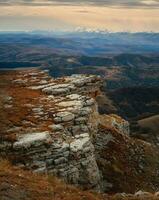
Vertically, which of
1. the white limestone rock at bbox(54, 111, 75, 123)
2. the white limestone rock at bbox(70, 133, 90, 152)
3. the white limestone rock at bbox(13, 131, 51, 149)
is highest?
the white limestone rock at bbox(54, 111, 75, 123)

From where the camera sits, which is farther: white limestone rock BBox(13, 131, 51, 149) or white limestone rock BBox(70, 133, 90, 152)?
white limestone rock BBox(70, 133, 90, 152)

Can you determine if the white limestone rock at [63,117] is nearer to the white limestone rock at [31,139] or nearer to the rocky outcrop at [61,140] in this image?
the rocky outcrop at [61,140]

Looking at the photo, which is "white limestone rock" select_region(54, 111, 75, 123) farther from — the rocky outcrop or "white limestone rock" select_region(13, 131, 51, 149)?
"white limestone rock" select_region(13, 131, 51, 149)

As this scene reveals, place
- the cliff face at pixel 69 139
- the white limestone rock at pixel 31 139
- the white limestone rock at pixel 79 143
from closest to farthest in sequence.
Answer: the white limestone rock at pixel 31 139
the cliff face at pixel 69 139
the white limestone rock at pixel 79 143

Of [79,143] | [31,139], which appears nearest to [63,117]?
[79,143]

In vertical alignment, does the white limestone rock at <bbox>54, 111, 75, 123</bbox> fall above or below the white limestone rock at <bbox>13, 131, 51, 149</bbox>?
above

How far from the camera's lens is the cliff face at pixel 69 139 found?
36312mm

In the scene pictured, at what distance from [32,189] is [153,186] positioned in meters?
24.9

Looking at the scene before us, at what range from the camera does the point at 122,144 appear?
174 ft

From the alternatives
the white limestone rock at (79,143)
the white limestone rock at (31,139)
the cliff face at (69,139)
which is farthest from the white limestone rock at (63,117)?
the white limestone rock at (31,139)

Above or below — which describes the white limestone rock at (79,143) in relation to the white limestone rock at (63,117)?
below

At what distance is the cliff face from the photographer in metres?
36.3

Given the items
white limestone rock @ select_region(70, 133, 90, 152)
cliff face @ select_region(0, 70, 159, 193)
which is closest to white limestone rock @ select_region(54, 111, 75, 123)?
cliff face @ select_region(0, 70, 159, 193)

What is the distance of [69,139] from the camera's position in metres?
39.1
